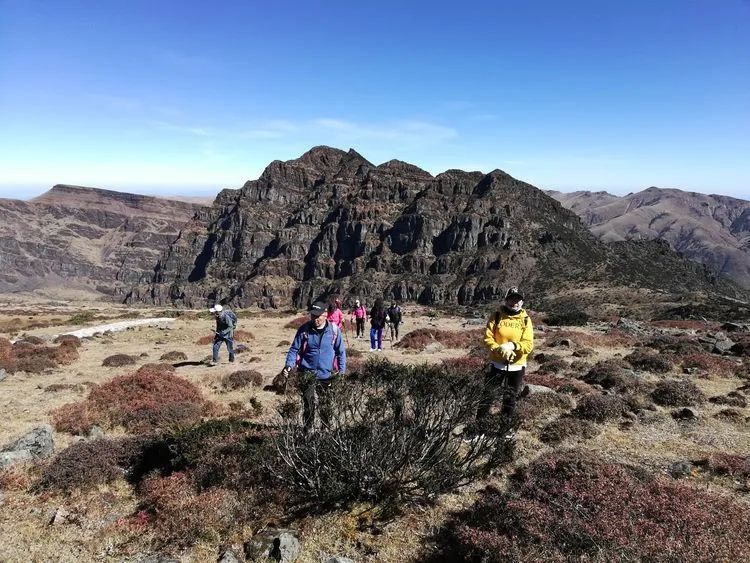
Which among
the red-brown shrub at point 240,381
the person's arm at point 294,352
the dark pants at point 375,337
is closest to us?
the person's arm at point 294,352

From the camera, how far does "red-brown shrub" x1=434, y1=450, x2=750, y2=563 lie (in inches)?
184

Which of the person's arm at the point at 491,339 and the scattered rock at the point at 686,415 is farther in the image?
the scattered rock at the point at 686,415

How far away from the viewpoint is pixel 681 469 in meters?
7.66

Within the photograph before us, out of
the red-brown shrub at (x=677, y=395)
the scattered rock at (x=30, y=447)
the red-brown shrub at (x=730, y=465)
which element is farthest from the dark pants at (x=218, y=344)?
the red-brown shrub at (x=730, y=465)

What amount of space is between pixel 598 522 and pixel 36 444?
962 centimetres

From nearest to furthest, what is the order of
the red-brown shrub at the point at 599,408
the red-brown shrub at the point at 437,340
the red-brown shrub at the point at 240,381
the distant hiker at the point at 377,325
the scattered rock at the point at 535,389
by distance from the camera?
the red-brown shrub at the point at 599,408 < the scattered rock at the point at 535,389 < the red-brown shrub at the point at 240,381 < the distant hiker at the point at 377,325 < the red-brown shrub at the point at 437,340

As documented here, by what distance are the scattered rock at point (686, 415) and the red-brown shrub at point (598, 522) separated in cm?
441

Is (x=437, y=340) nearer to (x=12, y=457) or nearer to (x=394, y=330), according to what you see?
(x=394, y=330)

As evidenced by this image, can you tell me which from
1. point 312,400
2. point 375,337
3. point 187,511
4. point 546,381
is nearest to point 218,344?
point 375,337

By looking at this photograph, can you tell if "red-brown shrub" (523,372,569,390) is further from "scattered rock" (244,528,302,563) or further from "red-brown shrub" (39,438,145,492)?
"red-brown shrub" (39,438,145,492)

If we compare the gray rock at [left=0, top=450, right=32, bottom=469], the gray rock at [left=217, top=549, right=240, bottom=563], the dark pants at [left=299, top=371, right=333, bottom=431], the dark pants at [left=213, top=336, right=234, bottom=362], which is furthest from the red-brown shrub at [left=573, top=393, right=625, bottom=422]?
the dark pants at [left=213, top=336, right=234, bottom=362]

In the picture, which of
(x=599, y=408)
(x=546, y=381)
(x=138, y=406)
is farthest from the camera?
(x=546, y=381)

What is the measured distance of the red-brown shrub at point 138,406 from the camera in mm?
10633

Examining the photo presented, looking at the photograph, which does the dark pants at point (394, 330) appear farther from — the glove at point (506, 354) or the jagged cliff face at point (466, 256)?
the jagged cliff face at point (466, 256)
